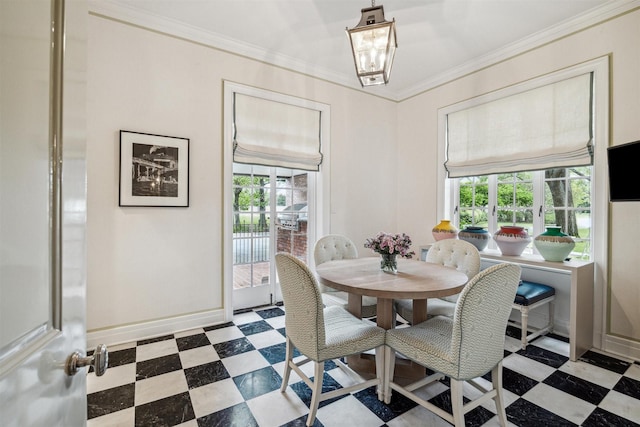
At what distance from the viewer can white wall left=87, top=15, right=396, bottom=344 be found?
101 inches

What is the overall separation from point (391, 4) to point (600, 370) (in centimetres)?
331

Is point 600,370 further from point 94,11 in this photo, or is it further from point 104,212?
point 94,11

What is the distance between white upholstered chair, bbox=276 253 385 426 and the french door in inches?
66.4

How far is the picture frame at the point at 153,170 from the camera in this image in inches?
104

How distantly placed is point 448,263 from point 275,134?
2270 millimetres

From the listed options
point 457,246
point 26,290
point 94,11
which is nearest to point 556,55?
point 457,246

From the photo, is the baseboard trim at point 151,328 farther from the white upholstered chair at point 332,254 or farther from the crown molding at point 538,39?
the crown molding at point 538,39

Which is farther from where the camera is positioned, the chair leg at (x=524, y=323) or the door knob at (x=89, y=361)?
the chair leg at (x=524, y=323)

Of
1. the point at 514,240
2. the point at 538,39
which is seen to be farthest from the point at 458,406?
the point at 538,39

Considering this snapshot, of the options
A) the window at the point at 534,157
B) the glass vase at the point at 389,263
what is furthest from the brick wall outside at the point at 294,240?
the window at the point at 534,157

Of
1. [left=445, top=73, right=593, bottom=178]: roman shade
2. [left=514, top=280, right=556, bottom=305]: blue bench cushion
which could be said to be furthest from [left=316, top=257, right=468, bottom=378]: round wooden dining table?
[left=445, top=73, right=593, bottom=178]: roman shade

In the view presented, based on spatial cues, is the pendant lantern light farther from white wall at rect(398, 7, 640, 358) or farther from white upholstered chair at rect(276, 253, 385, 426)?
white wall at rect(398, 7, 640, 358)

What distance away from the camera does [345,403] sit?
189 cm

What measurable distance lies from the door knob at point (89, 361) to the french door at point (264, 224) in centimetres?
268
